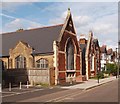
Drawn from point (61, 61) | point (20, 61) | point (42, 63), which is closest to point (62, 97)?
point (61, 61)

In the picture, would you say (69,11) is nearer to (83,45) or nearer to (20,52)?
(20,52)

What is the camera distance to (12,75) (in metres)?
43.9

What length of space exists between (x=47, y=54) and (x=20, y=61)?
6.22 metres

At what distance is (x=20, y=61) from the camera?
47.1m

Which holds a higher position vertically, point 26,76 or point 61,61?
point 61,61

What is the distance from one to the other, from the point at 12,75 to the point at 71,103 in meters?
27.2

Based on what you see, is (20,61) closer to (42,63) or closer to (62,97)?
(42,63)

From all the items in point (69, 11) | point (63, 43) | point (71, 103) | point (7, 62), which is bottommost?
point (71, 103)

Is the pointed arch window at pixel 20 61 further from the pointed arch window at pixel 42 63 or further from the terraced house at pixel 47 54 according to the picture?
the pointed arch window at pixel 42 63

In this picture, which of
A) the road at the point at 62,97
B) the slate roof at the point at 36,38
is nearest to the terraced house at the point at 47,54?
the slate roof at the point at 36,38

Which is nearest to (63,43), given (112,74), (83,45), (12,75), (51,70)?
(51,70)

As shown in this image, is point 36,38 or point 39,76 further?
point 36,38

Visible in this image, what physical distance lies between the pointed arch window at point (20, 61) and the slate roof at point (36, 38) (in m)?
2.69

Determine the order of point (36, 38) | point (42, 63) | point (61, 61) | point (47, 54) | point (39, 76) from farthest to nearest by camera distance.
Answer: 1. point (36, 38)
2. point (42, 63)
3. point (61, 61)
4. point (47, 54)
5. point (39, 76)
